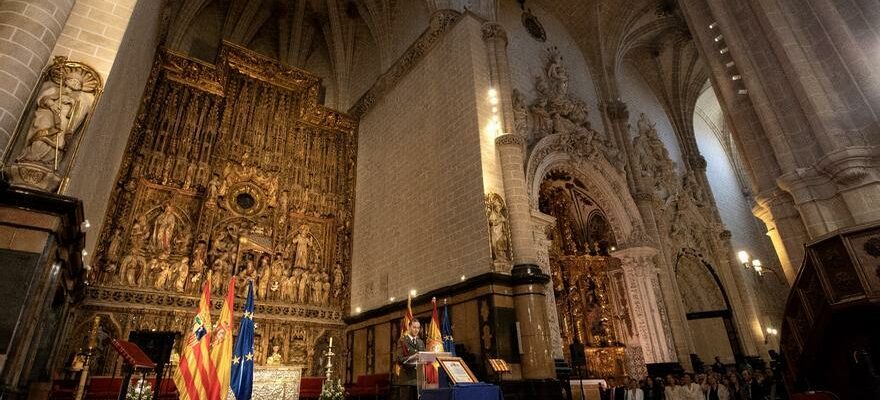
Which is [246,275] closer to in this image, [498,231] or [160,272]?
[160,272]

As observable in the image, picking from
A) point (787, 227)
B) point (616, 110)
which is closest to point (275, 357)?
point (787, 227)

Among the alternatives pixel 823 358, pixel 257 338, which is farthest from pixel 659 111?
pixel 257 338

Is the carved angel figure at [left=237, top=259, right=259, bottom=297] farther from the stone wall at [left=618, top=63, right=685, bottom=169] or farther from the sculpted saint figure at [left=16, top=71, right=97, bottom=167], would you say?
the stone wall at [left=618, top=63, right=685, bottom=169]

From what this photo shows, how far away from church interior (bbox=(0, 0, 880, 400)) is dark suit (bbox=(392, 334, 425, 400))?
2.88ft

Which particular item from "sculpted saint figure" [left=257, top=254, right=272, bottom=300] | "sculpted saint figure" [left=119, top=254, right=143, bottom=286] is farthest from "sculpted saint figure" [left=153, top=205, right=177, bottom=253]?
"sculpted saint figure" [left=257, top=254, right=272, bottom=300]

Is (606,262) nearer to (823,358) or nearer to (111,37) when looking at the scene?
(823,358)

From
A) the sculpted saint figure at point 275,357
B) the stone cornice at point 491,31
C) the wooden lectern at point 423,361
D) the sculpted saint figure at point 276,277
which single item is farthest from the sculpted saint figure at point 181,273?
the stone cornice at point 491,31

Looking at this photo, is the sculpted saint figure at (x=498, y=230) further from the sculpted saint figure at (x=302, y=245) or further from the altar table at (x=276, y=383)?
the sculpted saint figure at (x=302, y=245)

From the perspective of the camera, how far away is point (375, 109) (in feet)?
51.3

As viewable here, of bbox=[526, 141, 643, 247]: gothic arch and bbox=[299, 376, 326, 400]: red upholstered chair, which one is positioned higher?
bbox=[526, 141, 643, 247]: gothic arch

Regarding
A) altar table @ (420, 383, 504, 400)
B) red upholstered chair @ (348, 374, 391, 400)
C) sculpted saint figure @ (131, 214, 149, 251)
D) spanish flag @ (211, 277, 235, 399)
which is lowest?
altar table @ (420, 383, 504, 400)

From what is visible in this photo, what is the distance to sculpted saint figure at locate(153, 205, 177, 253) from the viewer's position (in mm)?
11570

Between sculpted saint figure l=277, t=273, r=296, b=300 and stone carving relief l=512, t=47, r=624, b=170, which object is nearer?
stone carving relief l=512, t=47, r=624, b=170

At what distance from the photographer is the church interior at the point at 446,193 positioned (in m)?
5.54
